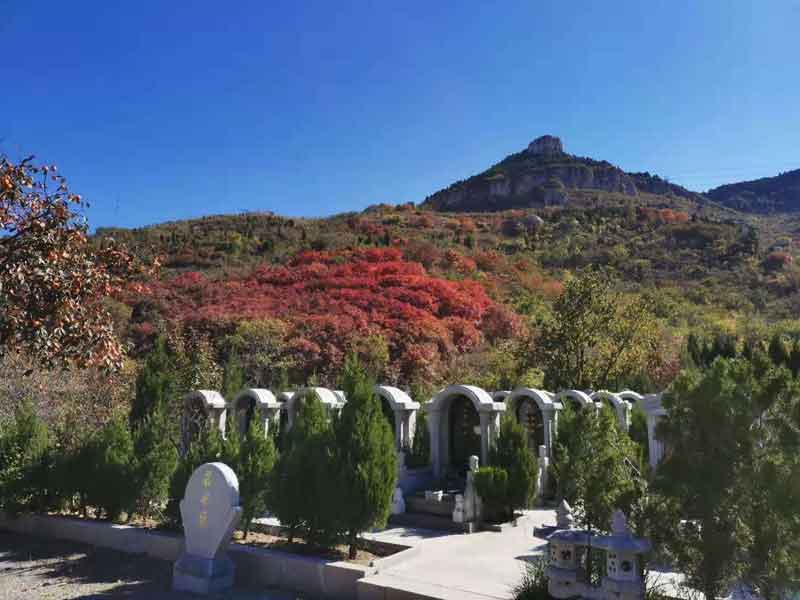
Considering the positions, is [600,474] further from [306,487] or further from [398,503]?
[398,503]

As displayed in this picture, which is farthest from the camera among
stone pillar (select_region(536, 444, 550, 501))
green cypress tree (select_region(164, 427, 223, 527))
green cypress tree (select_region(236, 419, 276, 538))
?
stone pillar (select_region(536, 444, 550, 501))

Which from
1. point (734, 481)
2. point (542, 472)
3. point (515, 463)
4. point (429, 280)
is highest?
point (429, 280)

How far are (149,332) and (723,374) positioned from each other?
83.6ft

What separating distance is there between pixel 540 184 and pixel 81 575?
80.1 m

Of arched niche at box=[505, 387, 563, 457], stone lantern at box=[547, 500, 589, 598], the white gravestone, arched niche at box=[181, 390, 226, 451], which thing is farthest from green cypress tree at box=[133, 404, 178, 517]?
arched niche at box=[505, 387, 563, 457]

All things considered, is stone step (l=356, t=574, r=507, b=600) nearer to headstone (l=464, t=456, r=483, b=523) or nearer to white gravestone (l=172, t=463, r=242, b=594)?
white gravestone (l=172, t=463, r=242, b=594)

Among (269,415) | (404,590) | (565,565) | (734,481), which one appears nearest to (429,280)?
(269,415)

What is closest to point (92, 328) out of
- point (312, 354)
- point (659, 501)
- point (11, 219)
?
point (11, 219)

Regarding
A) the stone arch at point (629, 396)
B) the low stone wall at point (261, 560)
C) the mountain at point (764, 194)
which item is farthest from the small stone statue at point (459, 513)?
the mountain at point (764, 194)

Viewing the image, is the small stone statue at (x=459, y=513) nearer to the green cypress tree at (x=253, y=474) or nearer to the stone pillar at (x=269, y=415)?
the green cypress tree at (x=253, y=474)

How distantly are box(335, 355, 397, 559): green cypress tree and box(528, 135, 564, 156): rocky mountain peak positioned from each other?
95.1 meters

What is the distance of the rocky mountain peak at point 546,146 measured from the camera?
97494mm

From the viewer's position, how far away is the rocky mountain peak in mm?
97494

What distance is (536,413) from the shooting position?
14.4 m
